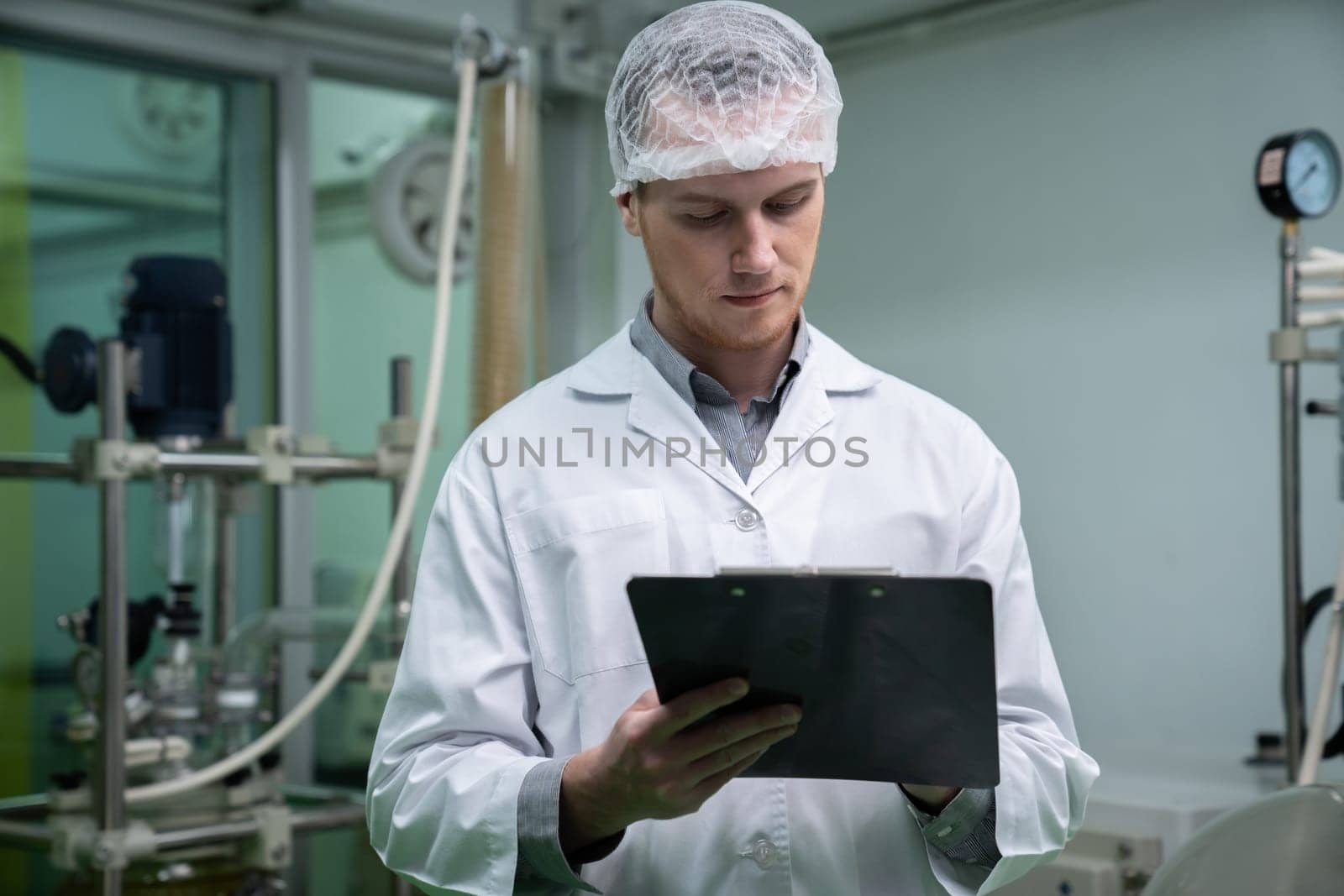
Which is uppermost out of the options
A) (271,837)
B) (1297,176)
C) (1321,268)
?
(1297,176)

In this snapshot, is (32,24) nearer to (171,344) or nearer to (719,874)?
(171,344)

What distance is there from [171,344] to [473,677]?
4.31 ft

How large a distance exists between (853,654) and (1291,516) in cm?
144

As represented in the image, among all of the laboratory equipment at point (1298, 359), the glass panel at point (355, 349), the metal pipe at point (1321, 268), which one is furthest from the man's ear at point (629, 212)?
the glass panel at point (355, 349)

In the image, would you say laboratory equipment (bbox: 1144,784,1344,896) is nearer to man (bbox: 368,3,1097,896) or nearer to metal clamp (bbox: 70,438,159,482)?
man (bbox: 368,3,1097,896)

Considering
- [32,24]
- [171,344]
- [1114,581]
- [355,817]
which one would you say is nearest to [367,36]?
[32,24]

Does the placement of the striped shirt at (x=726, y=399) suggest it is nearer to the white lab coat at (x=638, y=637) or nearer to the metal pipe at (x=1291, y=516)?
the white lab coat at (x=638, y=637)

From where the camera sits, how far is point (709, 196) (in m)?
1.01

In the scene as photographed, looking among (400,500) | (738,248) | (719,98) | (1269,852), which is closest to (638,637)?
(738,248)

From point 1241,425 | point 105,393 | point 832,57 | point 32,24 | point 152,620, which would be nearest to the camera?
point 105,393

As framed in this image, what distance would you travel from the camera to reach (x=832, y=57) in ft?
9.69

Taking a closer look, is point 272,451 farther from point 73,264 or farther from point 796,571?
point 796,571

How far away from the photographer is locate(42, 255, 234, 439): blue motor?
2031 millimetres

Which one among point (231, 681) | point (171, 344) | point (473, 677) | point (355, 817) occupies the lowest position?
point (355, 817)
